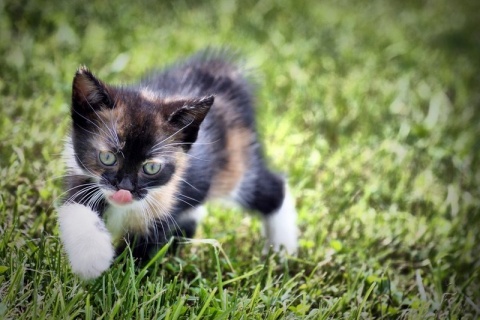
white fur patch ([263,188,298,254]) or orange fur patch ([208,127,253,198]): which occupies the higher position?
orange fur patch ([208,127,253,198])

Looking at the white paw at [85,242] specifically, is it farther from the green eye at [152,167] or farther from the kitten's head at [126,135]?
the green eye at [152,167]

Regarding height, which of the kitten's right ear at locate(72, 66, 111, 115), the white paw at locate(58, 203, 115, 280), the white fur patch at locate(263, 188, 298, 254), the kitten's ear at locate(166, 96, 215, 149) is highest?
the kitten's right ear at locate(72, 66, 111, 115)

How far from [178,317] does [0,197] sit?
111cm

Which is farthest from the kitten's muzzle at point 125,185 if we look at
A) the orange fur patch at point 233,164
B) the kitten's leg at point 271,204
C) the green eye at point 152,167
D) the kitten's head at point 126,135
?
the kitten's leg at point 271,204

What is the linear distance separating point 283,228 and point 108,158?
1292 millimetres

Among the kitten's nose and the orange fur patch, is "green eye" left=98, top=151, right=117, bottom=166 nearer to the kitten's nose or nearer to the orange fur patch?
the kitten's nose

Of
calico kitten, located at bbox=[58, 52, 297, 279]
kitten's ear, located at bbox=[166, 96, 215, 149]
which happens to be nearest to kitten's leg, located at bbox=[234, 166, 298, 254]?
calico kitten, located at bbox=[58, 52, 297, 279]

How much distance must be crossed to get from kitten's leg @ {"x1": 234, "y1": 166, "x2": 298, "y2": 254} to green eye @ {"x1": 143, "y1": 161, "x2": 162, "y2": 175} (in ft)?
3.00

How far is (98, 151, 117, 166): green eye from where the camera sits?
8.63ft

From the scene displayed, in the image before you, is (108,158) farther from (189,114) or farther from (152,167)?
(189,114)

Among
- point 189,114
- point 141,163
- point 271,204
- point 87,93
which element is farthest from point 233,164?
point 87,93

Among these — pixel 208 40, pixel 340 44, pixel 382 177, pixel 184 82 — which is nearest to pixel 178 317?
pixel 184 82

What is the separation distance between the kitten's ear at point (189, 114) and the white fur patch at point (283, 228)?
101 centimetres

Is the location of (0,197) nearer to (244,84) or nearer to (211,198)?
(211,198)
